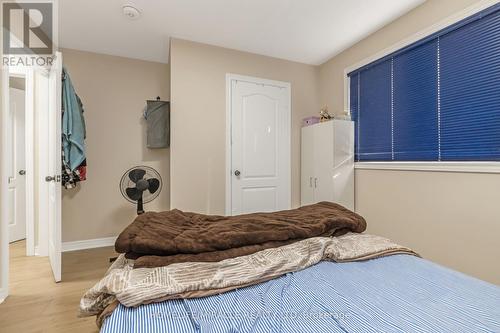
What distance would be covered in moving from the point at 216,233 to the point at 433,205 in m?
1.90

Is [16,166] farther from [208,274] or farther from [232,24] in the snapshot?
[208,274]

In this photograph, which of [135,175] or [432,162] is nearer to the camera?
[432,162]

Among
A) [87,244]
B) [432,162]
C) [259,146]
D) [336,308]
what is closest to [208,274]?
[336,308]

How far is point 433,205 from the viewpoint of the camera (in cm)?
202

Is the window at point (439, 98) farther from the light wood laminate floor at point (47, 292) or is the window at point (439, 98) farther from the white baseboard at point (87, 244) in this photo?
the white baseboard at point (87, 244)

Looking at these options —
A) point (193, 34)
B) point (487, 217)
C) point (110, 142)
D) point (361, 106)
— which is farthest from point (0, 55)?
point (487, 217)

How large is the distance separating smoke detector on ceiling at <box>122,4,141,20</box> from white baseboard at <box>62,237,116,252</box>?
2.62 metres

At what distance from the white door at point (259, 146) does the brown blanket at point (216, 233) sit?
1473mm

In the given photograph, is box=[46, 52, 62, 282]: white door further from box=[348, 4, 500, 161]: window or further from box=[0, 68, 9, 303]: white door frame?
box=[348, 4, 500, 161]: window

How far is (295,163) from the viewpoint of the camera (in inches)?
131

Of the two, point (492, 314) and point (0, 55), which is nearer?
point (492, 314)

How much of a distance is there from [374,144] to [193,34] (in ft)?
7.56

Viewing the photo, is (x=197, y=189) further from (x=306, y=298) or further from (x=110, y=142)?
(x=306, y=298)

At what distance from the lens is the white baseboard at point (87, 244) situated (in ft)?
9.66
